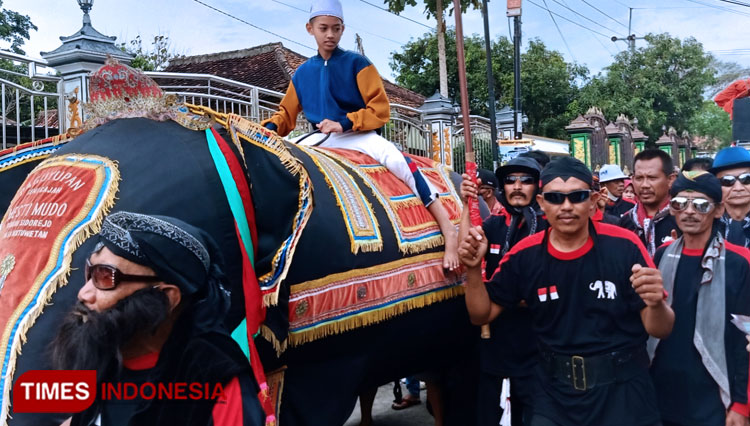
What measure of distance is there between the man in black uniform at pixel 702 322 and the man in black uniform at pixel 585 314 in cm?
29

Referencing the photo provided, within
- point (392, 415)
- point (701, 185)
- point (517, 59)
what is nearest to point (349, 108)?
point (701, 185)

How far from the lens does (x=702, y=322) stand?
299 cm

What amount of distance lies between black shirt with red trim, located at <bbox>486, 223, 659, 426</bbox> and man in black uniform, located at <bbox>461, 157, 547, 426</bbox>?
0.58 m

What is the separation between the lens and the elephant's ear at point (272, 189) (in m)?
2.47

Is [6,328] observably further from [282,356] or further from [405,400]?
[405,400]

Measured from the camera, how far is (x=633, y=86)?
2884cm

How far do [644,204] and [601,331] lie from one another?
1808mm

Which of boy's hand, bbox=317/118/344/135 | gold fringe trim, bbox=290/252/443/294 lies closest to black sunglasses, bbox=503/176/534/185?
gold fringe trim, bbox=290/252/443/294

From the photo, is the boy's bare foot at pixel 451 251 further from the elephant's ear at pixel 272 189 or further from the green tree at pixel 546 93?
the green tree at pixel 546 93

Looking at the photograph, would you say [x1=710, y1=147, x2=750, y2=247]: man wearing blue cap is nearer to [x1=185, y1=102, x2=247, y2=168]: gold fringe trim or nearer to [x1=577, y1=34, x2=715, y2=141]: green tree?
[x1=185, y1=102, x2=247, y2=168]: gold fringe trim

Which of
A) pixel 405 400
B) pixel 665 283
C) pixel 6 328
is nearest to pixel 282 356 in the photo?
pixel 6 328

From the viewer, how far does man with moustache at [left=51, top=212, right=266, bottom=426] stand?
1860 millimetres

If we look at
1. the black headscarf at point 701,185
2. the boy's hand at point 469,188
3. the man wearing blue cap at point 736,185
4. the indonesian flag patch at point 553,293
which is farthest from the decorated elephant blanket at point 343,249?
the man wearing blue cap at point 736,185

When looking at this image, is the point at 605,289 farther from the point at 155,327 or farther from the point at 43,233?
the point at 43,233
